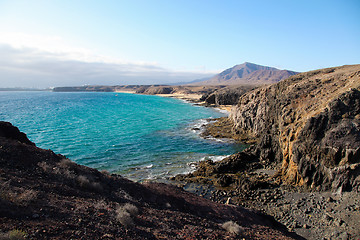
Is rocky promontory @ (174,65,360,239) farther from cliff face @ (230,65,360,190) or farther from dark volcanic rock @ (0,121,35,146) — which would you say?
dark volcanic rock @ (0,121,35,146)

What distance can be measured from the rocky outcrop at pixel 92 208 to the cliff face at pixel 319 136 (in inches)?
364

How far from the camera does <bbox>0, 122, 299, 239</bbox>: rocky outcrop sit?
8641mm

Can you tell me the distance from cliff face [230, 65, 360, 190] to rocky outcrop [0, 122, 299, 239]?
925cm

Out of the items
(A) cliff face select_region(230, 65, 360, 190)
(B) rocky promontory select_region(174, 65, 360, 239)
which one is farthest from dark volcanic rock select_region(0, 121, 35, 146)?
(A) cliff face select_region(230, 65, 360, 190)

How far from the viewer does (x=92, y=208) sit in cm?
1088

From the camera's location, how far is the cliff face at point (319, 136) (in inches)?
806

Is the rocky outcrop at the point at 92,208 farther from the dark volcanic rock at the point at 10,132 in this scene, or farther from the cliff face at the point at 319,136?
the cliff face at the point at 319,136

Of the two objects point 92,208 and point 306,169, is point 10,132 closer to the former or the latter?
point 92,208

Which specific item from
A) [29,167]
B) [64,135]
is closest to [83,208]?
[29,167]

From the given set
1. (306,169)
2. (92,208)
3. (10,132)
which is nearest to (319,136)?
(306,169)

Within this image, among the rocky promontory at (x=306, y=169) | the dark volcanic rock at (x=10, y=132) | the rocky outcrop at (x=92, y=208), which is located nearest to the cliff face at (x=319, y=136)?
the rocky promontory at (x=306, y=169)

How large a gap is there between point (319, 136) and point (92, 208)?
A: 23.6m

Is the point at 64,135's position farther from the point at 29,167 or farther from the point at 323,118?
the point at 323,118

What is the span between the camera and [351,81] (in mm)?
26984
